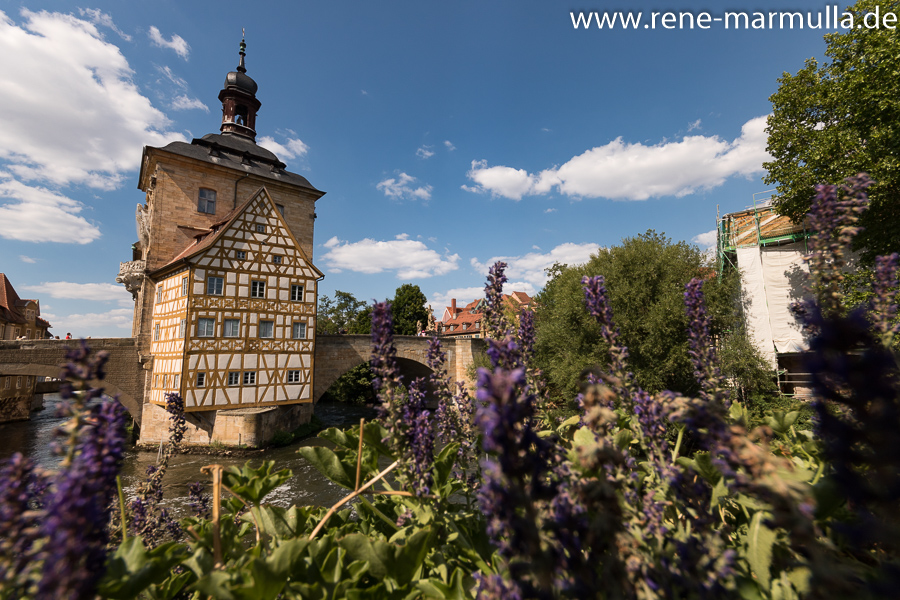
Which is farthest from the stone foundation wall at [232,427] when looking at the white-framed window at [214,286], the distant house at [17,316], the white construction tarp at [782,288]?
the distant house at [17,316]

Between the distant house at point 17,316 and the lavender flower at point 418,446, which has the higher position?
the distant house at point 17,316

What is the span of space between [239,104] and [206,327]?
20488mm

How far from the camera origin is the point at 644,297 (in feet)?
60.8

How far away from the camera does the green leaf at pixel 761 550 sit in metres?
1.22

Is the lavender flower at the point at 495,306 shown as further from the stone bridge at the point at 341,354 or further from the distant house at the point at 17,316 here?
the distant house at the point at 17,316

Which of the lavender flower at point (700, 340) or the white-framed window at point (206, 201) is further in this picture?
the white-framed window at point (206, 201)

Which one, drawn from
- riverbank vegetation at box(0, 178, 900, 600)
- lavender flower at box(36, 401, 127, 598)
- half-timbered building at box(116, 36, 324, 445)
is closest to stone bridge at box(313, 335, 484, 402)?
half-timbered building at box(116, 36, 324, 445)

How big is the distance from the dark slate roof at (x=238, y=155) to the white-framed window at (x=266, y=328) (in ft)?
37.7

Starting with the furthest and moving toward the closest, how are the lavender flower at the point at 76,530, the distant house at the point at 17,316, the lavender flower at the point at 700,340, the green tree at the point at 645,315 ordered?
the distant house at the point at 17,316
the green tree at the point at 645,315
the lavender flower at the point at 700,340
the lavender flower at the point at 76,530

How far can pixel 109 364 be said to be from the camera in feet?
54.7

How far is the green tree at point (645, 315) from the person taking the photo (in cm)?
1714

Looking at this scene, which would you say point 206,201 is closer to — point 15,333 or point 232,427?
point 232,427

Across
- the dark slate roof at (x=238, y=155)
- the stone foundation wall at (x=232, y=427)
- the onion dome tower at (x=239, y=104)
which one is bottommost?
the stone foundation wall at (x=232, y=427)

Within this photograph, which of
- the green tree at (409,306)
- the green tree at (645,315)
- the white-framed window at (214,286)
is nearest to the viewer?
the green tree at (645,315)
